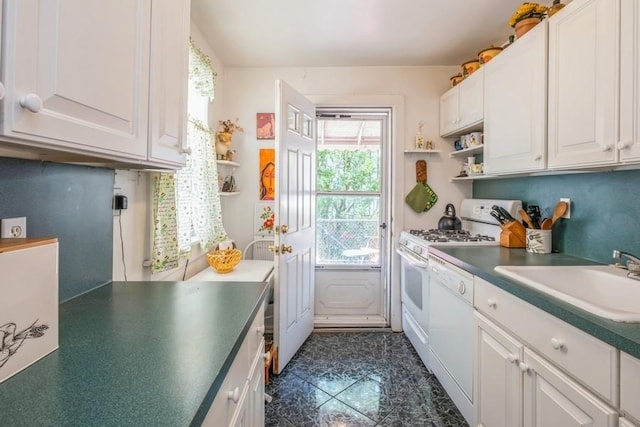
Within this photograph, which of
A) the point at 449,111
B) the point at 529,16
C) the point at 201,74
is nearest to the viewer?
the point at 529,16

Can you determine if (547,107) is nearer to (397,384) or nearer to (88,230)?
(397,384)

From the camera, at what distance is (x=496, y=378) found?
141 cm

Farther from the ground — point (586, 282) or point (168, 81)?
point (168, 81)

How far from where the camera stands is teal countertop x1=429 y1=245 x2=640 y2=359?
84cm

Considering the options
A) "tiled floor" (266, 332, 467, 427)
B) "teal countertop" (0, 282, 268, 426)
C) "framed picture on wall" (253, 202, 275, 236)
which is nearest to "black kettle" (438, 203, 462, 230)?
"tiled floor" (266, 332, 467, 427)

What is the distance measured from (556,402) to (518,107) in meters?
1.51

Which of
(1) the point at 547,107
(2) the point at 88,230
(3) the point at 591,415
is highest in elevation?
(1) the point at 547,107

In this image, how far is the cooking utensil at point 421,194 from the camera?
9.51 ft

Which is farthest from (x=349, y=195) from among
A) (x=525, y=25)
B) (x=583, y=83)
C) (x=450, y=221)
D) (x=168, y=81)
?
(x=168, y=81)

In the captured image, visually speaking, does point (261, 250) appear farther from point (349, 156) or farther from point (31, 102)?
point (31, 102)

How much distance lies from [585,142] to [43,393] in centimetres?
197

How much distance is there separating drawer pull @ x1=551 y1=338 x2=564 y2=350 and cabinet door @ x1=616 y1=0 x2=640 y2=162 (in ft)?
2.43

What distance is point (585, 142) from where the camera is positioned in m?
1.38

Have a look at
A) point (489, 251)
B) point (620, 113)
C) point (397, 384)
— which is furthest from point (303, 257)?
point (620, 113)
